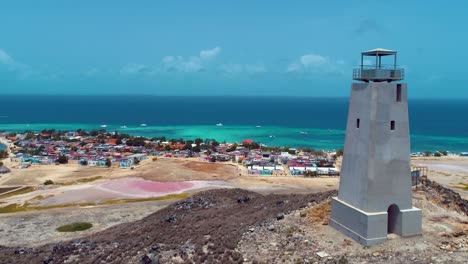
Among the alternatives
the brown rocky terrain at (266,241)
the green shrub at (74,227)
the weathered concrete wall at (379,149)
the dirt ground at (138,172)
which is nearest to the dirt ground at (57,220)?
the green shrub at (74,227)

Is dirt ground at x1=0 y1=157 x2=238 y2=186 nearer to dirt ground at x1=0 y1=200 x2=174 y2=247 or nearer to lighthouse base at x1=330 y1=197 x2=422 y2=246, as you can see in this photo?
dirt ground at x1=0 y1=200 x2=174 y2=247

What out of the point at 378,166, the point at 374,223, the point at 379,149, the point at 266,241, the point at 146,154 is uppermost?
the point at 379,149

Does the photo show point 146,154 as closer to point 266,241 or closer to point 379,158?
point 266,241

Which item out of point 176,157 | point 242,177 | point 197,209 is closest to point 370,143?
point 197,209

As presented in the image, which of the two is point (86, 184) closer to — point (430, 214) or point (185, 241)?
point (185, 241)

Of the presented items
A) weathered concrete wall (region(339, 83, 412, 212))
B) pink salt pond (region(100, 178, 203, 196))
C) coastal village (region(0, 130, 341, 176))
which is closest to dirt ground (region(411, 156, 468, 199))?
coastal village (region(0, 130, 341, 176))

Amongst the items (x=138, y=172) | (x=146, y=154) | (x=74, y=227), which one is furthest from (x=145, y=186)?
(x=146, y=154)

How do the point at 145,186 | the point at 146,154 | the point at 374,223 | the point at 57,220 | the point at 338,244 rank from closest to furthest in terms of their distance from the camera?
the point at 374,223 → the point at 338,244 → the point at 57,220 → the point at 145,186 → the point at 146,154

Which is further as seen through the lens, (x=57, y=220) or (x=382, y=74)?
(x=57, y=220)
